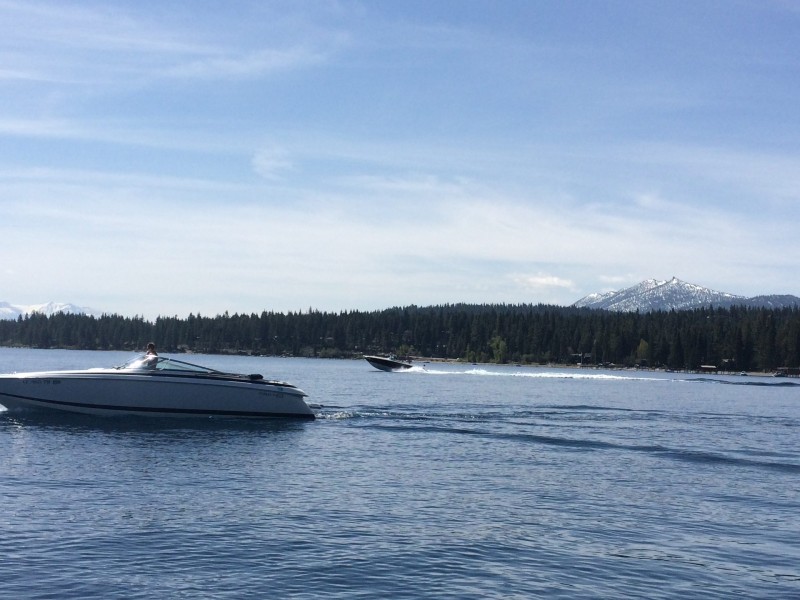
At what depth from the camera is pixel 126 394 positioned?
36.1m

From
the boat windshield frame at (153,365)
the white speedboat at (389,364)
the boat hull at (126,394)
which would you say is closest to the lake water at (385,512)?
the boat hull at (126,394)

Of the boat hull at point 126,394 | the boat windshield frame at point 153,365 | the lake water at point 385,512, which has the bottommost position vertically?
the lake water at point 385,512

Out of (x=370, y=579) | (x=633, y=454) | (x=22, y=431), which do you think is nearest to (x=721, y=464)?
(x=633, y=454)

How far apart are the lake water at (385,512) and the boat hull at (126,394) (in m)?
0.65

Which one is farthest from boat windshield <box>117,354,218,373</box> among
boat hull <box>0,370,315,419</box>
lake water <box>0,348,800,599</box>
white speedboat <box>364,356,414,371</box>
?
white speedboat <box>364,356,414,371</box>

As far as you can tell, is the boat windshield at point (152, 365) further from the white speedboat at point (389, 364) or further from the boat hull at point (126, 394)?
the white speedboat at point (389, 364)

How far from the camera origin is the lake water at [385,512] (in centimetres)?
1483

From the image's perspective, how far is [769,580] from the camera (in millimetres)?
15547

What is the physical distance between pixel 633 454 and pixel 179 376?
760 inches

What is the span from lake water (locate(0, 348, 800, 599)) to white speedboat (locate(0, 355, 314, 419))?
68 centimetres

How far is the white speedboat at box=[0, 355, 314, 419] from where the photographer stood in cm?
3581

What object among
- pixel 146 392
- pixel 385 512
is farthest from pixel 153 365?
pixel 385 512

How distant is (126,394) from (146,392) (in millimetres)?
826

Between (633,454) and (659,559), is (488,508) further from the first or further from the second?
(633,454)
